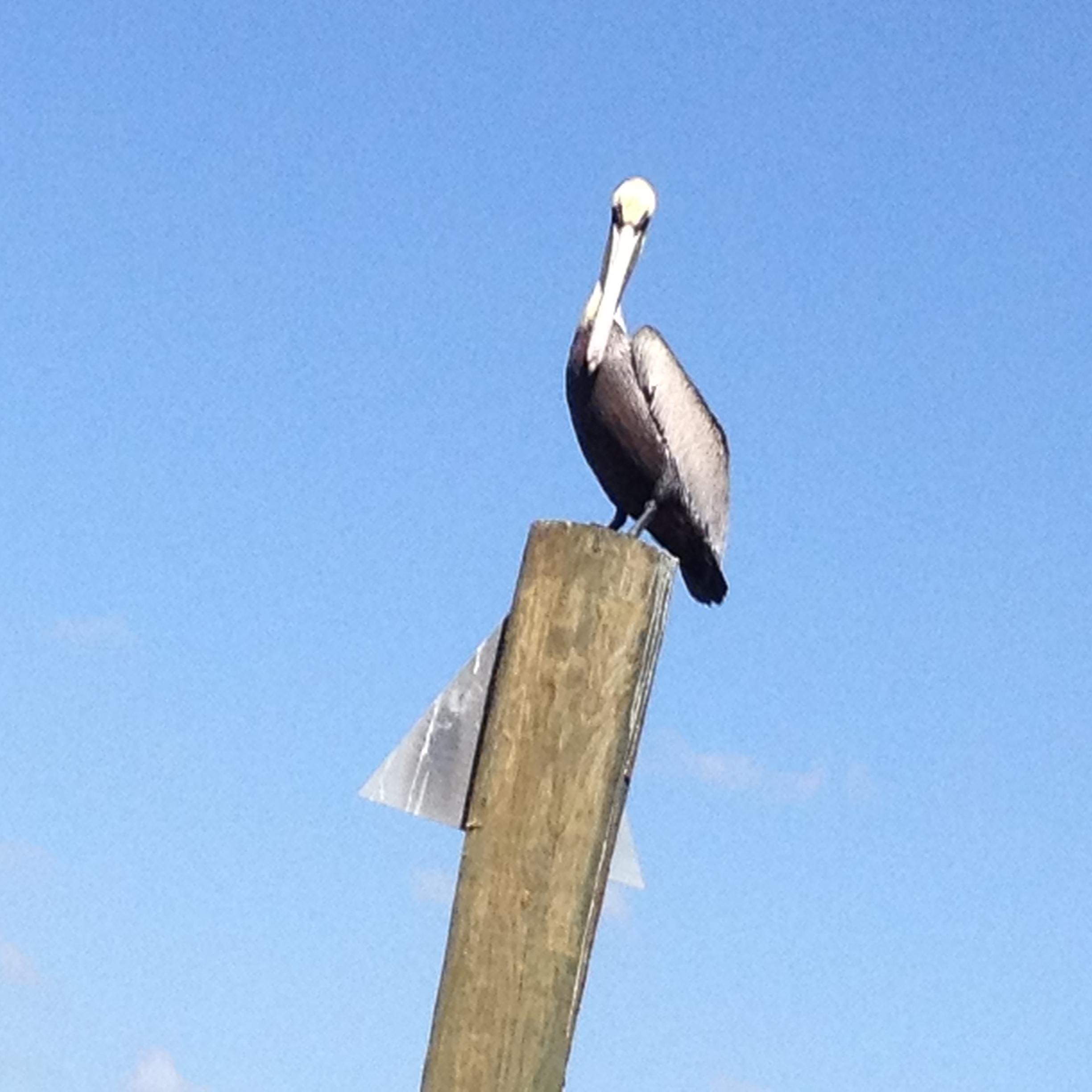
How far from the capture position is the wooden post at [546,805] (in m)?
2.97

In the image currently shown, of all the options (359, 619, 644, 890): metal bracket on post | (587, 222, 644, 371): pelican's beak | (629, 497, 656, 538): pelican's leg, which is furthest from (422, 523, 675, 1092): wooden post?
(587, 222, 644, 371): pelican's beak

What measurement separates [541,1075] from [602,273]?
3.55 metres

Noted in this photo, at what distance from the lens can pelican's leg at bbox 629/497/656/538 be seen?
221 inches

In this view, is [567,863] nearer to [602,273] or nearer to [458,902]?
[458,902]

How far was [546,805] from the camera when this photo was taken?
3.05 metres

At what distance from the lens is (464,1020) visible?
2980 millimetres

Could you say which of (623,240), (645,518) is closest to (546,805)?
(645,518)

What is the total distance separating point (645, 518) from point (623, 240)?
83 cm

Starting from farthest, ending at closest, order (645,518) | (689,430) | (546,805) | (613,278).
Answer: (689,430) < (613,278) < (645,518) < (546,805)

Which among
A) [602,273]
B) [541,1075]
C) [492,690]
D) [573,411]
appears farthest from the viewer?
[602,273]

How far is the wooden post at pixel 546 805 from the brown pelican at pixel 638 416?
2420 millimetres

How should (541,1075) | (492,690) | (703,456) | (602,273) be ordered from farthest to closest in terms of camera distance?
1. (703,456)
2. (602,273)
3. (492,690)
4. (541,1075)

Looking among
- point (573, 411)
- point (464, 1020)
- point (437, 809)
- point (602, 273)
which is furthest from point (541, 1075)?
point (602, 273)

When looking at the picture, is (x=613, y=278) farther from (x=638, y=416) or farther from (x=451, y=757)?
(x=451, y=757)
